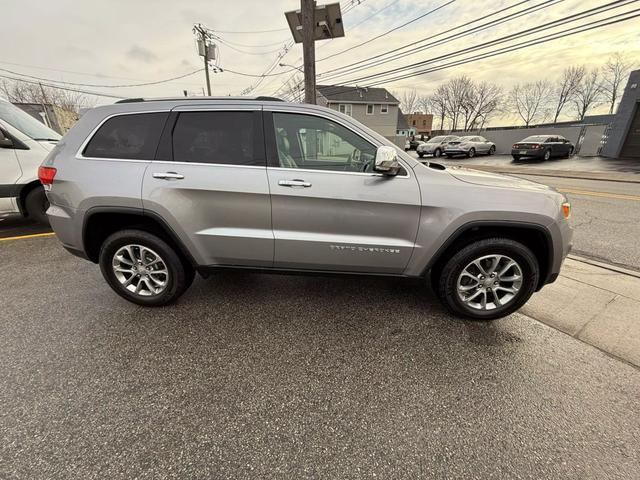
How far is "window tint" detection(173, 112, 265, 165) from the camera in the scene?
273cm

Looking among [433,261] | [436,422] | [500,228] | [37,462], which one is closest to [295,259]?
[433,261]

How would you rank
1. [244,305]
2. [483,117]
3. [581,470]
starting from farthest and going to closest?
1. [483,117]
2. [244,305]
3. [581,470]

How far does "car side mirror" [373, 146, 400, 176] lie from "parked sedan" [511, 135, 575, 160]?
22.3 meters

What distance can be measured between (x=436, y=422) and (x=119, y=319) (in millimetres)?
2847

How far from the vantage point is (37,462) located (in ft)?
5.46

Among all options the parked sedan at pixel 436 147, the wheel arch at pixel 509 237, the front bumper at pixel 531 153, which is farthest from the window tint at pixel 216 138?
the parked sedan at pixel 436 147

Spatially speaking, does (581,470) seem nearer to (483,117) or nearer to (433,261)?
(433,261)

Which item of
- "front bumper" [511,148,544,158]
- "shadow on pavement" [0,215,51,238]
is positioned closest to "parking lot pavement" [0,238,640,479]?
"shadow on pavement" [0,215,51,238]

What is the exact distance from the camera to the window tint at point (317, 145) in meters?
2.72

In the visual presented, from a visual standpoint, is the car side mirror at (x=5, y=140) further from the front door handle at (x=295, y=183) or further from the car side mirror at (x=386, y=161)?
the car side mirror at (x=386, y=161)

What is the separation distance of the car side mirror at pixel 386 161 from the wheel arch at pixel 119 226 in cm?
186

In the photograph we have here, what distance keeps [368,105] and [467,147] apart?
20.6 m

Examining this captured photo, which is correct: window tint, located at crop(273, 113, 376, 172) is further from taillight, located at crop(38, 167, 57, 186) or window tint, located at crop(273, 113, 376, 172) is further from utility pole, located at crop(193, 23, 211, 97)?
utility pole, located at crop(193, 23, 211, 97)

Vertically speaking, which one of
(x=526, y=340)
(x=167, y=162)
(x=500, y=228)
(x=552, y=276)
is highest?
(x=167, y=162)
